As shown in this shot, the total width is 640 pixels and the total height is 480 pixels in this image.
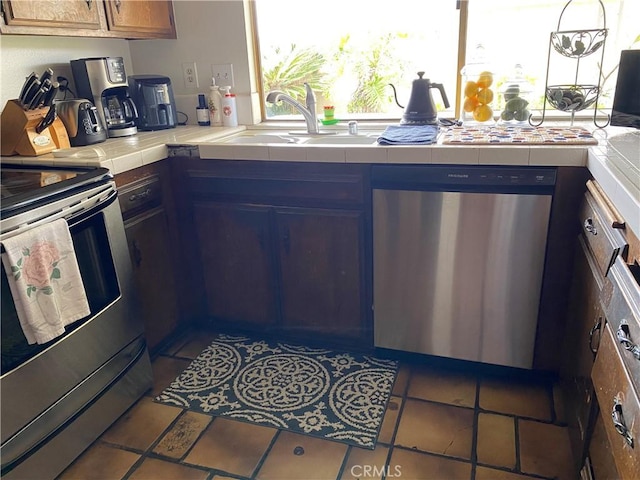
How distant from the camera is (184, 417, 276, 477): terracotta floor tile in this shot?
5.20ft

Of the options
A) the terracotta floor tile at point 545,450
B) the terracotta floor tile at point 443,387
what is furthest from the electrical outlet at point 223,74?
the terracotta floor tile at point 545,450

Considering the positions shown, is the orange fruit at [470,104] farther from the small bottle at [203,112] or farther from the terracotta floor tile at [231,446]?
the terracotta floor tile at [231,446]

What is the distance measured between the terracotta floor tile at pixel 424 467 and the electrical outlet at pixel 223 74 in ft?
6.17

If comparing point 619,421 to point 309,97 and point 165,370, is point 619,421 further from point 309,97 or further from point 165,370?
point 309,97

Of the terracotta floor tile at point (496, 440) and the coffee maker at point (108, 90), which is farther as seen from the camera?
the coffee maker at point (108, 90)

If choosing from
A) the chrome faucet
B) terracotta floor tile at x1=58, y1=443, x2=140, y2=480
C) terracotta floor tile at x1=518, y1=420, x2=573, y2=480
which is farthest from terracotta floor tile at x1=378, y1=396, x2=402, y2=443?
the chrome faucet

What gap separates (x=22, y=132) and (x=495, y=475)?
2.03 metres

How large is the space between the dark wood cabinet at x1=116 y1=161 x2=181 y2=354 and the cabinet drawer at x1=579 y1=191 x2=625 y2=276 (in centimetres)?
155

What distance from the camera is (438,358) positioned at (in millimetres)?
1966

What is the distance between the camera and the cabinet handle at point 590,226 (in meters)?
1.35

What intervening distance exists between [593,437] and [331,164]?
1165mm

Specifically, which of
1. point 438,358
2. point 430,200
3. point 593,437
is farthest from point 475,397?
point 430,200

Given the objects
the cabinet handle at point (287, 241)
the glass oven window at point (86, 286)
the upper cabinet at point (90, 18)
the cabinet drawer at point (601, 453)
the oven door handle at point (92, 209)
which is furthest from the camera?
the cabinet handle at point (287, 241)

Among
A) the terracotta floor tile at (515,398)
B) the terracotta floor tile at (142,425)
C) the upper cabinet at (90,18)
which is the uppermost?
the upper cabinet at (90,18)
